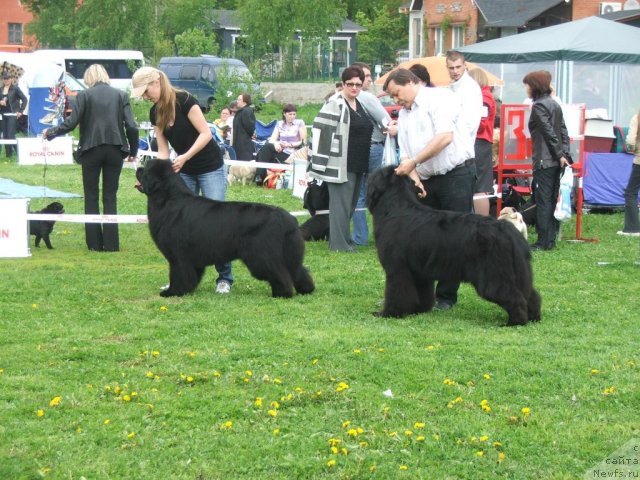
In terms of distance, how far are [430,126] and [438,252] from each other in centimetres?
107

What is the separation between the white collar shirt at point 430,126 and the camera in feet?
25.0

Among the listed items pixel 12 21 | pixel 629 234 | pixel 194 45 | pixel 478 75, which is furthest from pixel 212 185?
pixel 12 21

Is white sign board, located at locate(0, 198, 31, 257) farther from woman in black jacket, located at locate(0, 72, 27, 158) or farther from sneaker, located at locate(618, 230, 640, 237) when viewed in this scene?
woman in black jacket, located at locate(0, 72, 27, 158)

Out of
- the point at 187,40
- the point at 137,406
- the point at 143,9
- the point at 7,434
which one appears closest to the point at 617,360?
the point at 137,406

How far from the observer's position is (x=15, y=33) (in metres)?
71.8

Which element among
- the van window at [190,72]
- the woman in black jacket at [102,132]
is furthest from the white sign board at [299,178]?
the van window at [190,72]

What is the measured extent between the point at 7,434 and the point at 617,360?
3573 millimetres

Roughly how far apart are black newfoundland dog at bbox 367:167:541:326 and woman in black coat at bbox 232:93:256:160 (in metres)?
10.7

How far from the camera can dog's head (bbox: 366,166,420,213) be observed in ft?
24.5

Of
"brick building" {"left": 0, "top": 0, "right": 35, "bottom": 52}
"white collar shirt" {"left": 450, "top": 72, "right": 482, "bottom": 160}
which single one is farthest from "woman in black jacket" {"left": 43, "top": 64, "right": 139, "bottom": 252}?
"brick building" {"left": 0, "top": 0, "right": 35, "bottom": 52}

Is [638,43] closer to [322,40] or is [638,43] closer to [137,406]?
[137,406]

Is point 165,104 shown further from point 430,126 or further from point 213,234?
point 430,126

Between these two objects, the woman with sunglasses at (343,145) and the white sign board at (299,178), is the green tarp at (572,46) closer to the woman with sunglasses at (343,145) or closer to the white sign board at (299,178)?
the white sign board at (299,178)

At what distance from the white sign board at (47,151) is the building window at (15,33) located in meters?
54.0
